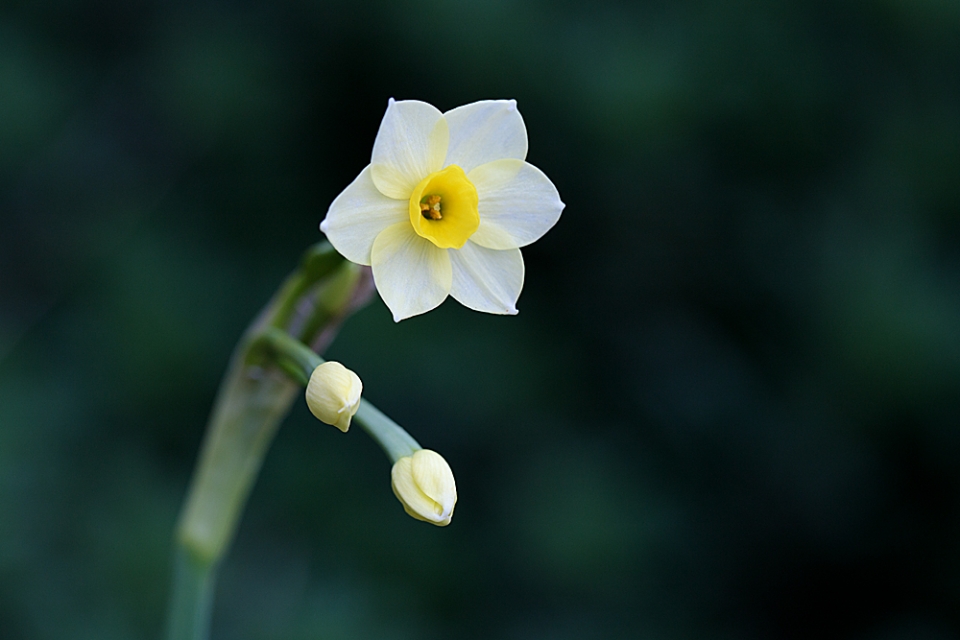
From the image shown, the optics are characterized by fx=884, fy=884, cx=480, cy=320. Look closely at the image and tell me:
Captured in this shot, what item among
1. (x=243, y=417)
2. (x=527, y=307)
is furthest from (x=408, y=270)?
(x=527, y=307)

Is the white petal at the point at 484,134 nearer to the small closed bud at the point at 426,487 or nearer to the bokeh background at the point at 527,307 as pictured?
the small closed bud at the point at 426,487

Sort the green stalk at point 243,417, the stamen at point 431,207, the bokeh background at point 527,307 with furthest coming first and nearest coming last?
the bokeh background at point 527,307
the green stalk at point 243,417
the stamen at point 431,207

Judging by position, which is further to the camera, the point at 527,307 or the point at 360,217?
the point at 527,307

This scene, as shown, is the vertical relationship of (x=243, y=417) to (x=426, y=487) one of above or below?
above

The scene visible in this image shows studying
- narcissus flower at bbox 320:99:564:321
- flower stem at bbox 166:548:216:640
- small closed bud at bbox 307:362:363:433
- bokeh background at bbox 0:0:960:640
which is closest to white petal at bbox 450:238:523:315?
narcissus flower at bbox 320:99:564:321

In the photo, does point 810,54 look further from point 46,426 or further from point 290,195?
point 46,426

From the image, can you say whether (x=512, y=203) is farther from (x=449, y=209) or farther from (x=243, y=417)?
(x=243, y=417)

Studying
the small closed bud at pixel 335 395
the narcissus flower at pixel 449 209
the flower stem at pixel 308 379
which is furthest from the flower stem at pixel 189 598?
the narcissus flower at pixel 449 209
